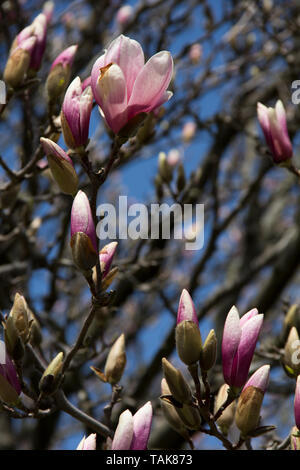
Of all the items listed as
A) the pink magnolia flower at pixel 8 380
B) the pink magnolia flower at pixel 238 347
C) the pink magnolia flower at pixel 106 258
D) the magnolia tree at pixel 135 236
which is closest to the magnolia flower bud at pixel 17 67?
the magnolia tree at pixel 135 236

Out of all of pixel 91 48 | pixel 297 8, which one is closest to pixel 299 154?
pixel 297 8

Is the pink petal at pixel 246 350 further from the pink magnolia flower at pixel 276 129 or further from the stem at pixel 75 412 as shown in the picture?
the pink magnolia flower at pixel 276 129

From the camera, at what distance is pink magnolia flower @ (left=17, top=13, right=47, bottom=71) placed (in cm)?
154

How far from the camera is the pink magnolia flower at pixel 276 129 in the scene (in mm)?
1510

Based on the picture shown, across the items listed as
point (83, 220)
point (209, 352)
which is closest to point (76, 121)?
point (83, 220)

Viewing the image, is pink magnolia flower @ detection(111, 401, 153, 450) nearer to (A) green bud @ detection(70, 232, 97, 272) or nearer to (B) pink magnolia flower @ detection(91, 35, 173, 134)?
(A) green bud @ detection(70, 232, 97, 272)

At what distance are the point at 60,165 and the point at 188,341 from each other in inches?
15.7

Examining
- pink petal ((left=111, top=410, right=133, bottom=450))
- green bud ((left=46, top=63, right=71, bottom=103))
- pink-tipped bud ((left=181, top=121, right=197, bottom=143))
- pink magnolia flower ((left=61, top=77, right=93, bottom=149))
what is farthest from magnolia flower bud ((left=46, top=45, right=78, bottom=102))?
pink-tipped bud ((left=181, top=121, right=197, bottom=143))

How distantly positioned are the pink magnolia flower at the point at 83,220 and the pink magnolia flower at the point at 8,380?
264 mm

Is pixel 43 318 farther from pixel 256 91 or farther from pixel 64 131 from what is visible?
pixel 256 91

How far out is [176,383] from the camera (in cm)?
107

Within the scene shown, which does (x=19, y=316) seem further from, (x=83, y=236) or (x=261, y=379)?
(x=261, y=379)

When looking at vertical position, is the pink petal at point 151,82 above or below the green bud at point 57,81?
above
